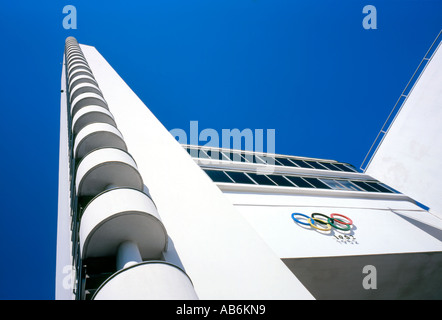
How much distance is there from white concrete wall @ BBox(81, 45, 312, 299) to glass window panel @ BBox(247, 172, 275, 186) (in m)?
8.25

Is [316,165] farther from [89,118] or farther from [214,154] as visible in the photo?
[89,118]

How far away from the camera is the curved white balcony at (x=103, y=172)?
338 centimetres

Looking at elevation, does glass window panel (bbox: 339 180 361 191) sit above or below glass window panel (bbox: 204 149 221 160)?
below

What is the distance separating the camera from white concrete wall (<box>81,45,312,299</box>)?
320 centimetres

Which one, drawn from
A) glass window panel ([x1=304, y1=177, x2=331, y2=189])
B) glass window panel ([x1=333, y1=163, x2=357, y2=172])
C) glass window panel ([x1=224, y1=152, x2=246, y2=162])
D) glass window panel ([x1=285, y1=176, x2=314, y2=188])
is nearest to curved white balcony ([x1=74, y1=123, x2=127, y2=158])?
glass window panel ([x1=285, y1=176, x2=314, y2=188])

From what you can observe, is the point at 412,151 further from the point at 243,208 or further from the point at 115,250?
the point at 115,250

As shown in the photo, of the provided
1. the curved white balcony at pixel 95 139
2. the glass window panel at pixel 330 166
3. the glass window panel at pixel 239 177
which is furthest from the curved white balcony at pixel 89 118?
the glass window panel at pixel 330 166

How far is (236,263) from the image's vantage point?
353 centimetres

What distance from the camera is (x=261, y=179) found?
48.0 ft

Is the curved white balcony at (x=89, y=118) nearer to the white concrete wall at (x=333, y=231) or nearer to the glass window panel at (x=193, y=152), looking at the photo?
the white concrete wall at (x=333, y=231)

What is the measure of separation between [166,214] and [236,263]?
1419mm

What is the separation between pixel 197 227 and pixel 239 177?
33.6 feet

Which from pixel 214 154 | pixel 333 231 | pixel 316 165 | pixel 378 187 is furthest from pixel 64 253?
pixel 378 187

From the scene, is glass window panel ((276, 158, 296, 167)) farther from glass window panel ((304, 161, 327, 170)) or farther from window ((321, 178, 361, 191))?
window ((321, 178, 361, 191))
